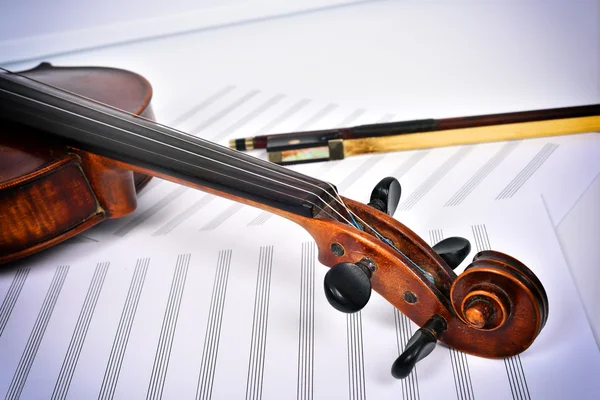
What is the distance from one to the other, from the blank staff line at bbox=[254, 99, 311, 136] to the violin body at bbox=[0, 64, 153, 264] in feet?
1.52

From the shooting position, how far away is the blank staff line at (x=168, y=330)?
108cm

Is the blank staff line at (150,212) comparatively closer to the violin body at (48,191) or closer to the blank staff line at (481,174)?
the violin body at (48,191)

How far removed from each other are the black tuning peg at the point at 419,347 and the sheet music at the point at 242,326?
100mm

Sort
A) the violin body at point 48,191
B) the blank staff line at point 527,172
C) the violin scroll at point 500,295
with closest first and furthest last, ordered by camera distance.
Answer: the violin scroll at point 500,295
the violin body at point 48,191
the blank staff line at point 527,172

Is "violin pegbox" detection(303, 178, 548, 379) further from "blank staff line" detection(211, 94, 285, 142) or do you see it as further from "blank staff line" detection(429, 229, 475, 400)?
"blank staff line" detection(211, 94, 285, 142)

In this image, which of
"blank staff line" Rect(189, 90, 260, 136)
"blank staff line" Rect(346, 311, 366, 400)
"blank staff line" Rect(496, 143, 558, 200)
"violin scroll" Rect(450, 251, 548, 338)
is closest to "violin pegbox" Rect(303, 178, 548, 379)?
"violin scroll" Rect(450, 251, 548, 338)

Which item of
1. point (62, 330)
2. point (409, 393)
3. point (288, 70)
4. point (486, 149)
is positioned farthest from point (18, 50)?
point (409, 393)

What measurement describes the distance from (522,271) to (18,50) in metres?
2.00

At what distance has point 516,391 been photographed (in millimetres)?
978

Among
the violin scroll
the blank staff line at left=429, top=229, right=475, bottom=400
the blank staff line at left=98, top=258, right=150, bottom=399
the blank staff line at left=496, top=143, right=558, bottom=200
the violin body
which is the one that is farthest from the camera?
the blank staff line at left=496, top=143, right=558, bottom=200

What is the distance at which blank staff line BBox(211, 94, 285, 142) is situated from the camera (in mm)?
1712

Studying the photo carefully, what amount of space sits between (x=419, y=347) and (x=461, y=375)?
14cm

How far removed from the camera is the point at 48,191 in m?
1.24

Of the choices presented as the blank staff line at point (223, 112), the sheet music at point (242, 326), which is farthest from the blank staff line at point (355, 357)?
the blank staff line at point (223, 112)
